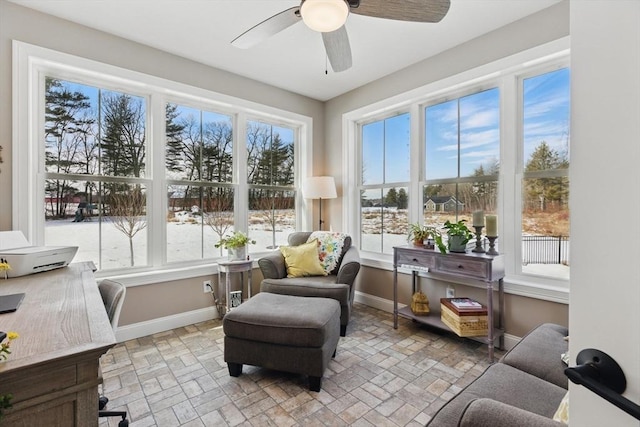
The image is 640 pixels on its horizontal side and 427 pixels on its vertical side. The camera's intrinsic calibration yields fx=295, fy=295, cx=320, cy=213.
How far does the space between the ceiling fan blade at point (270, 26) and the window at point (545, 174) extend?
6.68 ft

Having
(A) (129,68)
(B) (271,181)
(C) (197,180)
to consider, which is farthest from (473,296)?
(A) (129,68)

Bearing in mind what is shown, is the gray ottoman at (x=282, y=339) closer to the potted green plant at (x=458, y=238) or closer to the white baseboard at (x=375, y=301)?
the potted green plant at (x=458, y=238)

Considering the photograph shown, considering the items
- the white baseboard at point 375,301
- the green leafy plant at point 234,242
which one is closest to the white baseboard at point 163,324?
the green leafy plant at point 234,242

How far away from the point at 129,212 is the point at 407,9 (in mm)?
2868

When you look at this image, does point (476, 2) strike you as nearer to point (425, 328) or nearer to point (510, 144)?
point (510, 144)

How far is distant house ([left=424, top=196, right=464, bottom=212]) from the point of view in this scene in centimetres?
298

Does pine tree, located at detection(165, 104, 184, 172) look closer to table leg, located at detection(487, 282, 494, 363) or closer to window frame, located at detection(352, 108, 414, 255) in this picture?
window frame, located at detection(352, 108, 414, 255)

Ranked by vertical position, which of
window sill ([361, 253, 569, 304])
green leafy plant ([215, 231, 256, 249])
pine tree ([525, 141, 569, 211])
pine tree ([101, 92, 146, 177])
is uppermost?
pine tree ([101, 92, 146, 177])

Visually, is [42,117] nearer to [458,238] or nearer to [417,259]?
[417,259]

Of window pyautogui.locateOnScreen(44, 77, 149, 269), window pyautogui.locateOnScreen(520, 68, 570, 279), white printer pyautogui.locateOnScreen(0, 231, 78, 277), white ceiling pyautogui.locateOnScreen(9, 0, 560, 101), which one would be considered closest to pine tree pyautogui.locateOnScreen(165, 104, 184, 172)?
window pyautogui.locateOnScreen(44, 77, 149, 269)

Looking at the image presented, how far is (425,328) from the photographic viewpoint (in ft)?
9.66

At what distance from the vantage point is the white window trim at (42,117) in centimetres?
223

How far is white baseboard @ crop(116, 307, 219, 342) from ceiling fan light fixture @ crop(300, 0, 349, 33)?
9.35 ft

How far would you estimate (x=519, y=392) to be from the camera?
47.4 inches
